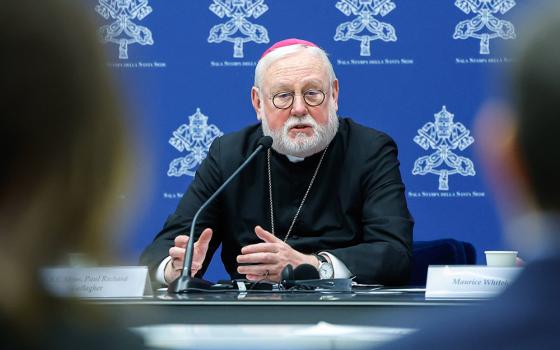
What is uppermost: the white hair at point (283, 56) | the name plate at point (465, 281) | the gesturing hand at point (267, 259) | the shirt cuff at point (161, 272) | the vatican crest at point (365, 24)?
the vatican crest at point (365, 24)

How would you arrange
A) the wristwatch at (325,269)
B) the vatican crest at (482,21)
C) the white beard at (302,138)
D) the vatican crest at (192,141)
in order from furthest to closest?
the vatican crest at (192,141) → the vatican crest at (482,21) → the white beard at (302,138) → the wristwatch at (325,269)

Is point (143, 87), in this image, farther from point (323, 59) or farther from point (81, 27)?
point (323, 59)

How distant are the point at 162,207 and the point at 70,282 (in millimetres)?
3758

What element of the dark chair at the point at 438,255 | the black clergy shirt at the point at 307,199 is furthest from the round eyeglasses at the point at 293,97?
the dark chair at the point at 438,255

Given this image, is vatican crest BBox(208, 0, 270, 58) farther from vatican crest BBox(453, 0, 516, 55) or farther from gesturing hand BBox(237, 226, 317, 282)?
gesturing hand BBox(237, 226, 317, 282)

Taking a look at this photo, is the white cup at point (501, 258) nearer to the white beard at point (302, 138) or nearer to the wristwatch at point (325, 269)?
the wristwatch at point (325, 269)

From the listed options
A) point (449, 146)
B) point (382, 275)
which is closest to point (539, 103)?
point (382, 275)

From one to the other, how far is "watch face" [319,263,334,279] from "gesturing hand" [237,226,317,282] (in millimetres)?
79

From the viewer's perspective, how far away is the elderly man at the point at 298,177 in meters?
3.38

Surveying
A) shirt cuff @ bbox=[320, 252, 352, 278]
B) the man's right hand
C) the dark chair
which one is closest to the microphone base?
the man's right hand

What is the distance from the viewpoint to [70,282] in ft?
2.63

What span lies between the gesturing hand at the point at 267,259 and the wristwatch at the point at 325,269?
80mm

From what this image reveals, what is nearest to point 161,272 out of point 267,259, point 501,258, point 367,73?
point 267,259

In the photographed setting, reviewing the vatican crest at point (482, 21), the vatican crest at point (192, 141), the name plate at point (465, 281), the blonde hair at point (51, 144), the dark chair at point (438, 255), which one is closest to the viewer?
the blonde hair at point (51, 144)
